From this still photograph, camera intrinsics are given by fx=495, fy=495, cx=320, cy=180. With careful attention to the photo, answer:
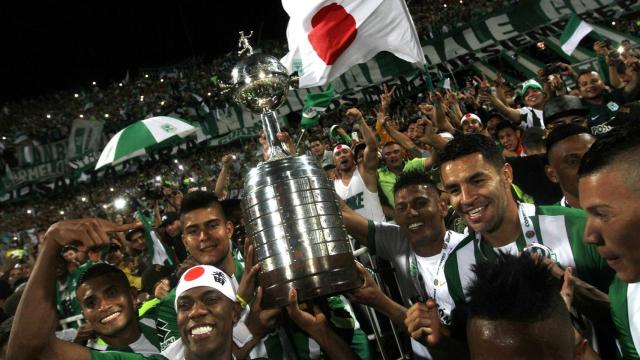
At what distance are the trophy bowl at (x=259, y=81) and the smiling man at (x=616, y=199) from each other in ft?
4.55

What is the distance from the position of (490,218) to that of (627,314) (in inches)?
28.0

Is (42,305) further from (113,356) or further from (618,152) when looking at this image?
(618,152)

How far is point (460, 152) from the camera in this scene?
98.0 inches

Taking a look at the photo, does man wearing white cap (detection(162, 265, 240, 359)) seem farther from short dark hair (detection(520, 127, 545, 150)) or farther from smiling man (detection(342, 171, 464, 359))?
short dark hair (detection(520, 127, 545, 150))

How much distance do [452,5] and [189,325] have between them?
17.7 metres

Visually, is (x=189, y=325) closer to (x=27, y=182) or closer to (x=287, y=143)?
(x=287, y=143)

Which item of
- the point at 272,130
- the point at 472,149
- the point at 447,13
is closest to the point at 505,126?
the point at 472,149

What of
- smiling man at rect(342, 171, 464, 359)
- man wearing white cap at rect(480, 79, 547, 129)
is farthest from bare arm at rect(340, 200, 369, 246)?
man wearing white cap at rect(480, 79, 547, 129)

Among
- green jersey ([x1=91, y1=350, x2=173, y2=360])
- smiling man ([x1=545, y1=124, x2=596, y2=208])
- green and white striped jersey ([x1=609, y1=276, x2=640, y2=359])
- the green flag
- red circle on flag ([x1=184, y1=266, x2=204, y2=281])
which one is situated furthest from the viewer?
the green flag

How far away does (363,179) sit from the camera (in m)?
4.96

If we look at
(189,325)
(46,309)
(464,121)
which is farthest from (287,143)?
(464,121)

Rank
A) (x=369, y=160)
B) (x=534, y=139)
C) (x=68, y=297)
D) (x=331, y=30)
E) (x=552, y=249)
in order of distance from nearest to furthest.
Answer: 1. (x=552, y=249)
2. (x=331, y=30)
3. (x=534, y=139)
4. (x=369, y=160)
5. (x=68, y=297)

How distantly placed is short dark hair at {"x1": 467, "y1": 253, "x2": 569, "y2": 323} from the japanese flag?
106 inches

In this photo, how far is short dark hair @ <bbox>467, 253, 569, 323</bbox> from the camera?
1536 mm
